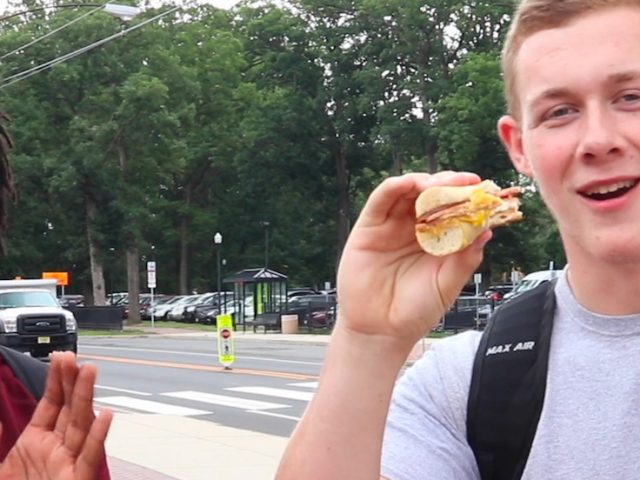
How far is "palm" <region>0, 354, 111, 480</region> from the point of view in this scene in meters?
1.69

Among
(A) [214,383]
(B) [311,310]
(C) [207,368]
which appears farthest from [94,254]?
(A) [214,383]

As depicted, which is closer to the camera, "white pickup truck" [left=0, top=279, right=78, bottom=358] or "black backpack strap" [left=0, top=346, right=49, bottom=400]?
"black backpack strap" [left=0, top=346, right=49, bottom=400]

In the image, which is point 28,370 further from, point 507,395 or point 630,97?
point 630,97

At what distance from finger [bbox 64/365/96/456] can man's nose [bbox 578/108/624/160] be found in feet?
3.01

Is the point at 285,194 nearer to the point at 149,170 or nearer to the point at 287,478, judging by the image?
the point at 149,170

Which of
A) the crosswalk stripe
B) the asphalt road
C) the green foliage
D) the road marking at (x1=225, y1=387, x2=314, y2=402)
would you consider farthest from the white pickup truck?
the green foliage

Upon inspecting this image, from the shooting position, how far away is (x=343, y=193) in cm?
6162

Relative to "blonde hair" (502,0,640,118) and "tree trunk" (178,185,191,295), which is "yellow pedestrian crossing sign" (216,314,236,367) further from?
"tree trunk" (178,185,191,295)

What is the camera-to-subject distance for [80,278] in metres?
64.7

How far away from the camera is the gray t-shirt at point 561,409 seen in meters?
1.85

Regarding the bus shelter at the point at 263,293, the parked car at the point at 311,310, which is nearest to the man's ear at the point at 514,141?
the parked car at the point at 311,310

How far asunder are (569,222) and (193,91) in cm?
4983

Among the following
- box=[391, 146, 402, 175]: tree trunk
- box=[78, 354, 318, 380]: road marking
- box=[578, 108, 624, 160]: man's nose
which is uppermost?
box=[391, 146, 402, 175]: tree trunk

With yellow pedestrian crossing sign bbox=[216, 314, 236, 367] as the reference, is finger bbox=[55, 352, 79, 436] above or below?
above
